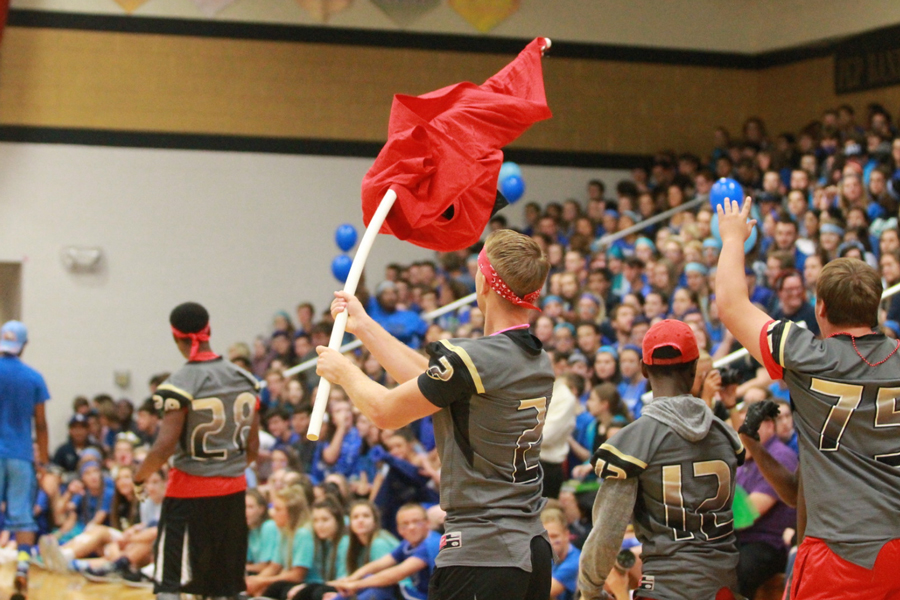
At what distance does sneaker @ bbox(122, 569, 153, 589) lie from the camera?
7434 mm

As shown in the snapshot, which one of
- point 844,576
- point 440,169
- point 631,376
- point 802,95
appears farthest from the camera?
point 802,95

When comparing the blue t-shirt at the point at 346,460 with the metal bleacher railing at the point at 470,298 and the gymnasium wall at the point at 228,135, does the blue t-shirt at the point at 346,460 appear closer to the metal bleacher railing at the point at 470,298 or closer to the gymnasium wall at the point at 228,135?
the metal bleacher railing at the point at 470,298

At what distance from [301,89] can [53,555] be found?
6.48m

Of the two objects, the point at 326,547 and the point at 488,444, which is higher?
the point at 488,444

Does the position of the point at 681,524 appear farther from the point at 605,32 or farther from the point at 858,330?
the point at 605,32

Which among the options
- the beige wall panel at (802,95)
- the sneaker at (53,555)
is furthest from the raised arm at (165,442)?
the beige wall panel at (802,95)

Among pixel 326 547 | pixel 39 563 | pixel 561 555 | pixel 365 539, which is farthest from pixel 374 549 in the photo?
pixel 39 563

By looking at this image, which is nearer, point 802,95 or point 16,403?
point 16,403

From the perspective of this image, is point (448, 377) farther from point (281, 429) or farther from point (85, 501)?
point (85, 501)

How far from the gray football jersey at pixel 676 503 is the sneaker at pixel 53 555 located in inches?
232

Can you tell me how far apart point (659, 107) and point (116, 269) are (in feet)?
22.3

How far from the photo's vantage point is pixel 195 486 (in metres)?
4.65

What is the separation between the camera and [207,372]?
15.4 ft

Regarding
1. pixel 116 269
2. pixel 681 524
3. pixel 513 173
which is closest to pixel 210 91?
pixel 116 269
